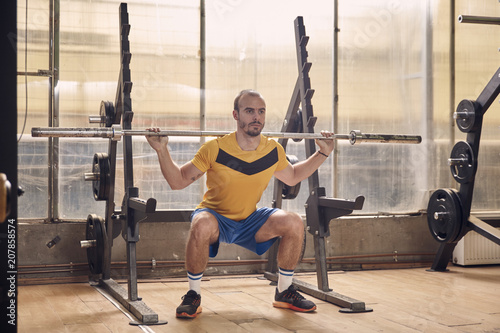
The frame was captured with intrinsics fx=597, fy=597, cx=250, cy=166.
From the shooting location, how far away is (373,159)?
455 cm

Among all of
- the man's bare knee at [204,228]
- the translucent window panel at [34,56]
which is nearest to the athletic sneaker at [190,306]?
the man's bare knee at [204,228]

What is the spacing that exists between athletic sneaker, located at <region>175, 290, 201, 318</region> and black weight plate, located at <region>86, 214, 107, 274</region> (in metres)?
0.86

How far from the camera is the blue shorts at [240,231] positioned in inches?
118

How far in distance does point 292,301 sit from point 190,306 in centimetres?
53

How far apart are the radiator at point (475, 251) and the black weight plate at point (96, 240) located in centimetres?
264

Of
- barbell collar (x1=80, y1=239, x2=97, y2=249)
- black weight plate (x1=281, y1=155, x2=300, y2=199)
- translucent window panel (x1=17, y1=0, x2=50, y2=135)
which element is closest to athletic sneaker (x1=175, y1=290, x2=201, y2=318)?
barbell collar (x1=80, y1=239, x2=97, y2=249)

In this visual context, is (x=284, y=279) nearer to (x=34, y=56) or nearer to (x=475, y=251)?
(x=475, y=251)

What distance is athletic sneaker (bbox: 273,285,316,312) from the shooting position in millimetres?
3029

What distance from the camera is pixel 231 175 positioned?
3.10 meters

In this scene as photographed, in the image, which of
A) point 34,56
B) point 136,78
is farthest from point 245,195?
point 34,56

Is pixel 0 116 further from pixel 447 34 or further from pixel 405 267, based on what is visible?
pixel 447 34

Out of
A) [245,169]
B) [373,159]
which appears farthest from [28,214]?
[373,159]

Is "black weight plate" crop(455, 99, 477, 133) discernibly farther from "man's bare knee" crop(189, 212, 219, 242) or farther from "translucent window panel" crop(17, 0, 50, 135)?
"translucent window panel" crop(17, 0, 50, 135)

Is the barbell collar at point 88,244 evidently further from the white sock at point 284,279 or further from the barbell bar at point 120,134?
the white sock at point 284,279
